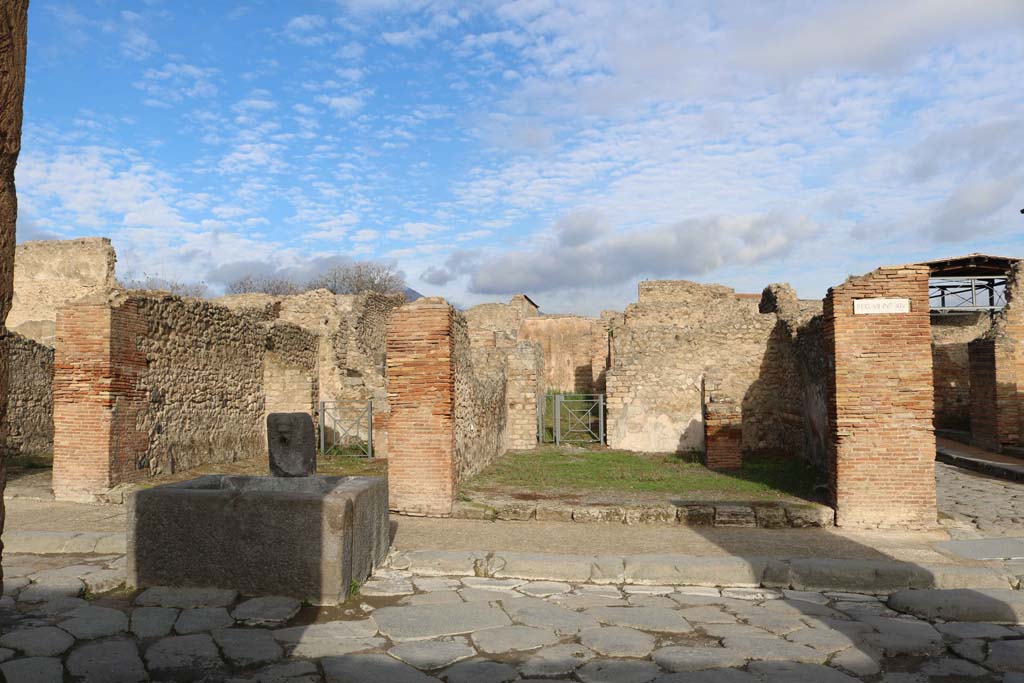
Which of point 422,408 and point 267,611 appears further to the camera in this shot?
point 422,408

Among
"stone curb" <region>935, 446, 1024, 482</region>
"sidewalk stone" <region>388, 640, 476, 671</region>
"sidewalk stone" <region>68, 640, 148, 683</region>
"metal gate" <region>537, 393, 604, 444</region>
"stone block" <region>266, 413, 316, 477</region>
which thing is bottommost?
"stone curb" <region>935, 446, 1024, 482</region>

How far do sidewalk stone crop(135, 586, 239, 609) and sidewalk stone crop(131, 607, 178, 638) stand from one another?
0.09 metres

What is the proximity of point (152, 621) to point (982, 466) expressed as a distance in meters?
12.6

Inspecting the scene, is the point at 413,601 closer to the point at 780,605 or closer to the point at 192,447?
the point at 780,605

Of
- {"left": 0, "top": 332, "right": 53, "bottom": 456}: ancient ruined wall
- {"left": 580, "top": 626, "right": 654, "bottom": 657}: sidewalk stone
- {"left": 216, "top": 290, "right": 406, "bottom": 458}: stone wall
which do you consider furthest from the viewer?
{"left": 216, "top": 290, "right": 406, "bottom": 458}: stone wall

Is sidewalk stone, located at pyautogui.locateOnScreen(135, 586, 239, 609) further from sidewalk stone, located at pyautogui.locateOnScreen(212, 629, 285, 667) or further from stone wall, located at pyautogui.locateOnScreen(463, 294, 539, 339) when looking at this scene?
stone wall, located at pyautogui.locateOnScreen(463, 294, 539, 339)

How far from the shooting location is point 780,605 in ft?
16.2

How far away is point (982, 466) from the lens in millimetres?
11766

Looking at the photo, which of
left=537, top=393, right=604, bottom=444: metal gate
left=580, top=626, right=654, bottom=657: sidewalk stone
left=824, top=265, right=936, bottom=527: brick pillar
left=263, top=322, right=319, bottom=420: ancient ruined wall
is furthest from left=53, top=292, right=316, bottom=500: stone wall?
left=824, top=265, right=936, bottom=527: brick pillar

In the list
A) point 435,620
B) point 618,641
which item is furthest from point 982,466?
point 435,620

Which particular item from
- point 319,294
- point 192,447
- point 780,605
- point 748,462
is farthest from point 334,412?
point 780,605

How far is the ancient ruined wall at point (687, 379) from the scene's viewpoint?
14656 mm

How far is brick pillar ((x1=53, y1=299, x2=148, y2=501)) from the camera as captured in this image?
348 inches

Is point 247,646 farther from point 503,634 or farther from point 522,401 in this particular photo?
point 522,401
